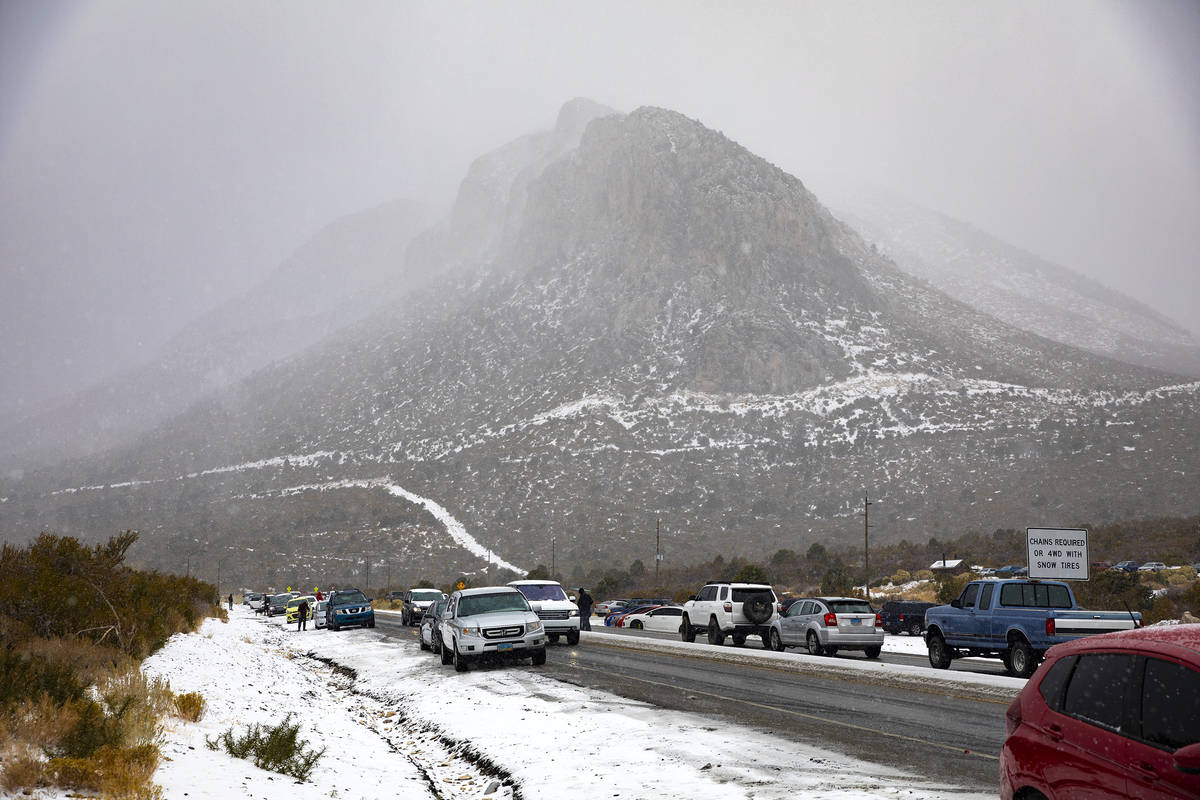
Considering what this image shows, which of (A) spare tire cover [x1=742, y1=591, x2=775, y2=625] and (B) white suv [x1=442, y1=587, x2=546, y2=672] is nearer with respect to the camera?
(B) white suv [x1=442, y1=587, x2=546, y2=672]

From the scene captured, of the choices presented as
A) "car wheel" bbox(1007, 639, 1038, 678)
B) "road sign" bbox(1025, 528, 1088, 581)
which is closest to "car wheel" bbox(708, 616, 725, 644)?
"road sign" bbox(1025, 528, 1088, 581)

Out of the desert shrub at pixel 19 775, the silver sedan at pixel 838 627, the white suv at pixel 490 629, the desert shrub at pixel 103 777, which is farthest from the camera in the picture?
the silver sedan at pixel 838 627

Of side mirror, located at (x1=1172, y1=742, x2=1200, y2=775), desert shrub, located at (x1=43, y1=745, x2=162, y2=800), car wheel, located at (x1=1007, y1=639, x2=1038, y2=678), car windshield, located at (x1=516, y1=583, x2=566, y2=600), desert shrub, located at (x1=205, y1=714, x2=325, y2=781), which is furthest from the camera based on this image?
car windshield, located at (x1=516, y1=583, x2=566, y2=600)

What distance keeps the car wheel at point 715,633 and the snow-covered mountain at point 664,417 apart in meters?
52.4

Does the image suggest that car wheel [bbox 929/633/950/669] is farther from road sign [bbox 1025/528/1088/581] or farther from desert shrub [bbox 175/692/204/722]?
desert shrub [bbox 175/692/204/722]

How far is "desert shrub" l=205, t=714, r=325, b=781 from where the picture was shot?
9.80 metres

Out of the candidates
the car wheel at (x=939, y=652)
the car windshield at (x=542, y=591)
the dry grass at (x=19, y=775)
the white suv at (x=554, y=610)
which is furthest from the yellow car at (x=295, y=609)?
the dry grass at (x=19, y=775)

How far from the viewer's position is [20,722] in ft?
27.5

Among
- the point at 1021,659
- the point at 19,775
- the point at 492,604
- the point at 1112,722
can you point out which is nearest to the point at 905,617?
the point at 1021,659

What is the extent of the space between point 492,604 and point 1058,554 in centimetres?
1766

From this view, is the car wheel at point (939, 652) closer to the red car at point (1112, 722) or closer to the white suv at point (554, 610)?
the white suv at point (554, 610)

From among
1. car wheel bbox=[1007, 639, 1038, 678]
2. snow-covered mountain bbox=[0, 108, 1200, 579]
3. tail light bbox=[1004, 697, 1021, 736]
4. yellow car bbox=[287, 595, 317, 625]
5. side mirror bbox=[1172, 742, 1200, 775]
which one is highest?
snow-covered mountain bbox=[0, 108, 1200, 579]

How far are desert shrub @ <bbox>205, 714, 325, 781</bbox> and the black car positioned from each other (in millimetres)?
33531

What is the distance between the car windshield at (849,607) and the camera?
2478 centimetres
